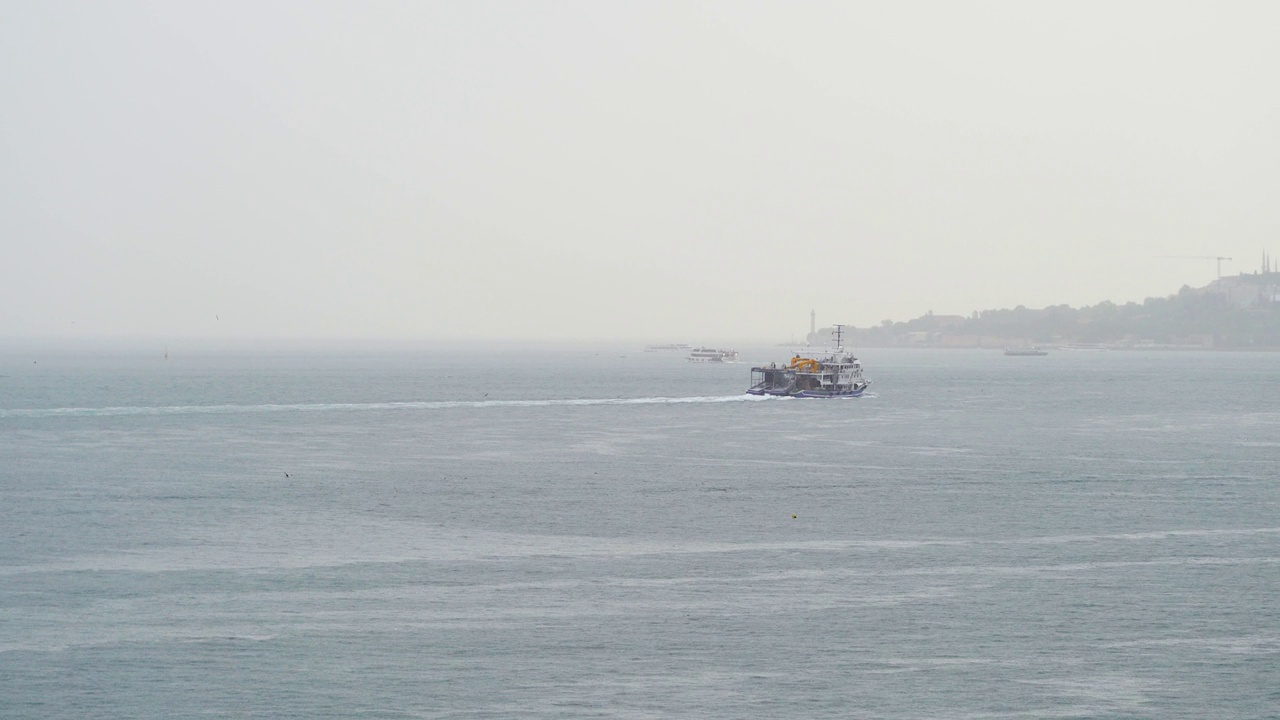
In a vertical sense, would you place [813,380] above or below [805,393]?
above

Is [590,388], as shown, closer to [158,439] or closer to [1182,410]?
[1182,410]

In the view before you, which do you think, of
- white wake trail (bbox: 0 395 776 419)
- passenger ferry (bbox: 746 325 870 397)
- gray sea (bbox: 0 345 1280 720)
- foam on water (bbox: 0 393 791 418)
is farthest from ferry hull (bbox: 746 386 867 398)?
gray sea (bbox: 0 345 1280 720)

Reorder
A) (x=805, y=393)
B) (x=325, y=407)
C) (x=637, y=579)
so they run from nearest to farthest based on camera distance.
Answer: (x=637, y=579) < (x=325, y=407) < (x=805, y=393)

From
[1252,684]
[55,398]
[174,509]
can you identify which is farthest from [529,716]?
[55,398]

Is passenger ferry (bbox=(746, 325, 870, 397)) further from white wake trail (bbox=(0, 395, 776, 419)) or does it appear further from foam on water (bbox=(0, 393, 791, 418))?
white wake trail (bbox=(0, 395, 776, 419))

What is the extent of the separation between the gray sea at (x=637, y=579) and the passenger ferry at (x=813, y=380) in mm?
61188

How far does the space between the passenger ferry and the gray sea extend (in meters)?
61.2

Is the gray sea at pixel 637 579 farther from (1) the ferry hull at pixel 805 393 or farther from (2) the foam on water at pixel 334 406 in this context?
(1) the ferry hull at pixel 805 393

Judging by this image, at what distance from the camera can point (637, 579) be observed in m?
41.6

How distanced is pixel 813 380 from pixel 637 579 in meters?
111

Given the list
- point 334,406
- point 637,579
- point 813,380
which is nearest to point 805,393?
point 813,380

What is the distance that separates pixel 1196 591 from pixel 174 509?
40.8m

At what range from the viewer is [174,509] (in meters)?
57.1

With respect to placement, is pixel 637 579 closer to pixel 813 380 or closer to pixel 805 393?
pixel 805 393
